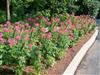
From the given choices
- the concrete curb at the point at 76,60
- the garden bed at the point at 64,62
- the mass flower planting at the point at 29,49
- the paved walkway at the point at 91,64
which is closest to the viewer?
the mass flower planting at the point at 29,49

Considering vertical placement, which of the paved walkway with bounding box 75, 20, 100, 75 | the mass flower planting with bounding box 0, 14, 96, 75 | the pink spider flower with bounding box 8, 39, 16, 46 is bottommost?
the paved walkway with bounding box 75, 20, 100, 75

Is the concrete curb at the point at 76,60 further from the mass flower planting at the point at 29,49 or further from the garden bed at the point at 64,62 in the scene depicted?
the mass flower planting at the point at 29,49

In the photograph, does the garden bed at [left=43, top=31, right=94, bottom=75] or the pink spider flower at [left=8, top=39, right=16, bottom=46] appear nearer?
the pink spider flower at [left=8, top=39, right=16, bottom=46]

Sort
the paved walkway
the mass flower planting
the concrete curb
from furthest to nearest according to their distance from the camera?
the paved walkway
the concrete curb
the mass flower planting

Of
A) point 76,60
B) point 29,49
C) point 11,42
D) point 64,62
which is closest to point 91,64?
point 76,60

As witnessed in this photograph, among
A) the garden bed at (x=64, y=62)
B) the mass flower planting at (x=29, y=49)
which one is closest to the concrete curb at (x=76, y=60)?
the garden bed at (x=64, y=62)

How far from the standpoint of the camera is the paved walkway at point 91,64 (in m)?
9.64

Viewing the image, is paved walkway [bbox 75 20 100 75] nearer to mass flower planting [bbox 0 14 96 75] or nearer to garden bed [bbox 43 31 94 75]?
garden bed [bbox 43 31 94 75]

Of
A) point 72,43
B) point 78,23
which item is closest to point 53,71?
point 72,43

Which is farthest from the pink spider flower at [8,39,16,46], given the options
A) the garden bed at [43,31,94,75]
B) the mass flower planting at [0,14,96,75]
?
the garden bed at [43,31,94,75]

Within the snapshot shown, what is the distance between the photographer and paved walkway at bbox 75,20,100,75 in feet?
31.6

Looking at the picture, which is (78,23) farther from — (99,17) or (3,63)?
(99,17)

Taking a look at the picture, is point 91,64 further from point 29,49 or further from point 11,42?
point 11,42

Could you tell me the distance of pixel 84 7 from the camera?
25.9 meters
